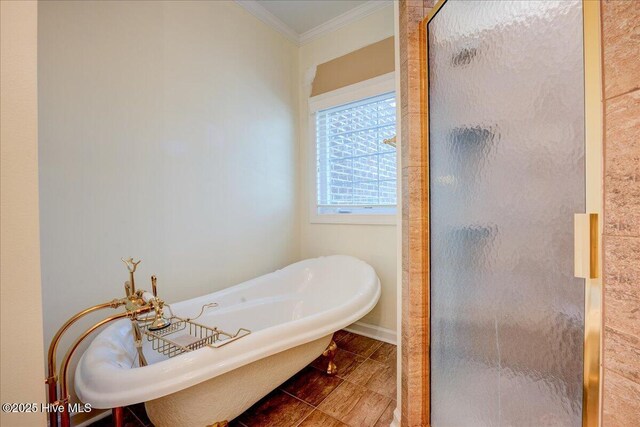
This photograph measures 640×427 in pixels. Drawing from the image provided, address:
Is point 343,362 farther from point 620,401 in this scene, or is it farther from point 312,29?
point 312,29

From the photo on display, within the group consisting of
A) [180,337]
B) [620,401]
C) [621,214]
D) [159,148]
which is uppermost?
[159,148]

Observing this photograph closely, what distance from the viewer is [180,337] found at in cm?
136

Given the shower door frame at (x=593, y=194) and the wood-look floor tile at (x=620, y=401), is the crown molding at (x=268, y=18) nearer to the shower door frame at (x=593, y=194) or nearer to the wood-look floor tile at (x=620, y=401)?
the shower door frame at (x=593, y=194)

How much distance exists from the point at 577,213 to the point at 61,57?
2089 mm

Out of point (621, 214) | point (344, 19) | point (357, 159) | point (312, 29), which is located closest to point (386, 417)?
point (621, 214)

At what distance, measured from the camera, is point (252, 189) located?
2.17 m

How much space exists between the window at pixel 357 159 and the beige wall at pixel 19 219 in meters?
1.90

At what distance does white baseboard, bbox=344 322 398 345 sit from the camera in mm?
2076

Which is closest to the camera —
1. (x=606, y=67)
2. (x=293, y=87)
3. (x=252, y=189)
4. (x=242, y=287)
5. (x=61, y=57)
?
(x=606, y=67)

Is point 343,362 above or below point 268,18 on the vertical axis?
below

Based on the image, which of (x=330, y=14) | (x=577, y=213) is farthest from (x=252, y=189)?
(x=577, y=213)

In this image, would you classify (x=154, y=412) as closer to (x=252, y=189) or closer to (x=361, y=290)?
(x=361, y=290)

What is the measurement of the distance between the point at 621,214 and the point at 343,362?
1.73 metres

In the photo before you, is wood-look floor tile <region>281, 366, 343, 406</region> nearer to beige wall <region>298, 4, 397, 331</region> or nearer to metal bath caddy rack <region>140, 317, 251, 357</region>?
metal bath caddy rack <region>140, 317, 251, 357</region>
